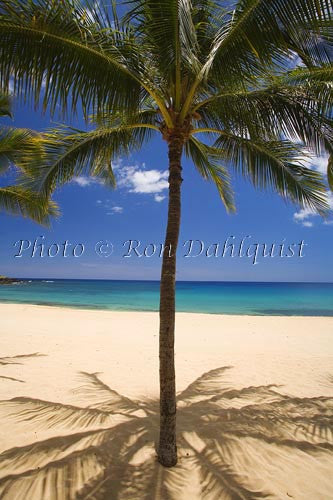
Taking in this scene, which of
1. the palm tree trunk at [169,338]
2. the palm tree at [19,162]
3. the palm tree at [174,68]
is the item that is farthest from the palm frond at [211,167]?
the palm tree at [19,162]

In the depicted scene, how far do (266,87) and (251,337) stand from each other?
28.8 feet

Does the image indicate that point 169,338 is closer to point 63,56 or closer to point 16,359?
point 63,56

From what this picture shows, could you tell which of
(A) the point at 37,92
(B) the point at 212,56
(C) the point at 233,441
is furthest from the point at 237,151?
(C) the point at 233,441

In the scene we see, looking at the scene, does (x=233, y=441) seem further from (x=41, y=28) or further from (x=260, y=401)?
(x=41, y=28)

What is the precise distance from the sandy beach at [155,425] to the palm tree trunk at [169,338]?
22 cm

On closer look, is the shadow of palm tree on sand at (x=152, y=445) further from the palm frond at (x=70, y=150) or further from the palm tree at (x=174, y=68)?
the palm frond at (x=70, y=150)

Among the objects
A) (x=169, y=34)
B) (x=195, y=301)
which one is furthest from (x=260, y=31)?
(x=195, y=301)

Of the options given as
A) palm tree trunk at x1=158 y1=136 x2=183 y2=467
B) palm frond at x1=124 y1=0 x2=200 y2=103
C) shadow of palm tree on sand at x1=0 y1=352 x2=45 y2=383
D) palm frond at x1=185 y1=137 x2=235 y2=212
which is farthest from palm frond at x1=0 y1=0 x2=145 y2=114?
shadow of palm tree on sand at x1=0 y1=352 x2=45 y2=383

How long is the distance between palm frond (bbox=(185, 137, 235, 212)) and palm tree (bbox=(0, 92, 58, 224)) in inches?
98.0

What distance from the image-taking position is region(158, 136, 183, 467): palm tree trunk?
311cm

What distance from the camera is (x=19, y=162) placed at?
Result: 514 centimetres

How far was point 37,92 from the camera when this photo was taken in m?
2.88

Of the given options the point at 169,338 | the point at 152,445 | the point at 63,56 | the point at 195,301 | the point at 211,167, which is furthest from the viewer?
A: the point at 195,301

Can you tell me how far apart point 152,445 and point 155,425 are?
47cm
